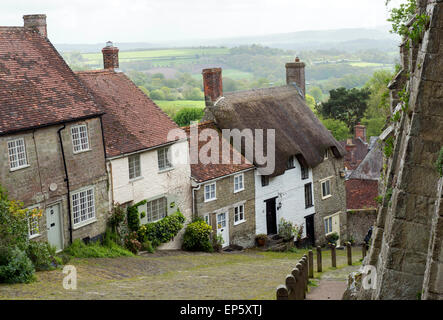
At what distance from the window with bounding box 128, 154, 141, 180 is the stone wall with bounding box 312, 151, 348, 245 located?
13.3 m

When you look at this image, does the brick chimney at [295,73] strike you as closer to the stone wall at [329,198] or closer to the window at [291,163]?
the stone wall at [329,198]

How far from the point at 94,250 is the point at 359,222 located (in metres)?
21.9

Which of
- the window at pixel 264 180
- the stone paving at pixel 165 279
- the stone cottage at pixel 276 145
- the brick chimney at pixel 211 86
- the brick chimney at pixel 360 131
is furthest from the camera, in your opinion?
the brick chimney at pixel 360 131

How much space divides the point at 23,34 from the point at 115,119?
18.0 ft

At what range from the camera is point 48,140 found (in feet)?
76.7

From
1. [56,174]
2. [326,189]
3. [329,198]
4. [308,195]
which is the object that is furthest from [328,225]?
[56,174]

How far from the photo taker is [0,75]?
23.2m

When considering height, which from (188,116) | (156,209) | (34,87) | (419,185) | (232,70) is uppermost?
(34,87)

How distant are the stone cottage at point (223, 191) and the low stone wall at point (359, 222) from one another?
10.1 m

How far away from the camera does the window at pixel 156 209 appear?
28.8m

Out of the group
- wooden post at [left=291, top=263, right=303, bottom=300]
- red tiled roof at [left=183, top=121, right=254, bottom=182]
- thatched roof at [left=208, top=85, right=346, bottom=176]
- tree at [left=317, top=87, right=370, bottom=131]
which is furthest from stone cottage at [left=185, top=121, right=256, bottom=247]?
tree at [left=317, top=87, right=370, bottom=131]

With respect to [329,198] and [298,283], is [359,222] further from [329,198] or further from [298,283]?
[298,283]

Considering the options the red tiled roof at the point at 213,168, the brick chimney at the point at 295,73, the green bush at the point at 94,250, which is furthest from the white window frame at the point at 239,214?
the brick chimney at the point at 295,73

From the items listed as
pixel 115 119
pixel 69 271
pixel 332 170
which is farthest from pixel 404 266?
pixel 332 170
